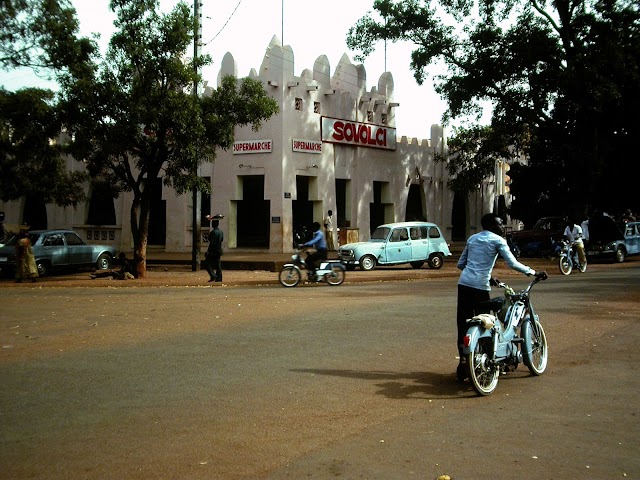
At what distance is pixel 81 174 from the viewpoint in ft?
99.3

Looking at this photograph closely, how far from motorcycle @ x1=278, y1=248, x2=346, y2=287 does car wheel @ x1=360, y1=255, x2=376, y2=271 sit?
5.83 m

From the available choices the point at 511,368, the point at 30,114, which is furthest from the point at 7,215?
the point at 511,368

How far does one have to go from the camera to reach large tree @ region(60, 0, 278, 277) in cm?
2183

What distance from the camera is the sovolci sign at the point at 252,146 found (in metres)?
33.5

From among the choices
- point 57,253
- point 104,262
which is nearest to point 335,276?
point 57,253

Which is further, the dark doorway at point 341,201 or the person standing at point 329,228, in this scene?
the dark doorway at point 341,201

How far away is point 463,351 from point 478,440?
160 cm

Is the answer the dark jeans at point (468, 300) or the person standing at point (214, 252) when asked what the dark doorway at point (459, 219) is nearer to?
the person standing at point (214, 252)

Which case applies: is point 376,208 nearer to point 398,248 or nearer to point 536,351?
point 398,248

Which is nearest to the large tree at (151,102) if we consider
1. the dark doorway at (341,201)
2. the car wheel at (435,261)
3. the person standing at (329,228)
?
the car wheel at (435,261)

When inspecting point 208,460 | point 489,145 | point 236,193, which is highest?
point 489,145

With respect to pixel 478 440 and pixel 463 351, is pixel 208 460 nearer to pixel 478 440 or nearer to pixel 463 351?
pixel 478 440

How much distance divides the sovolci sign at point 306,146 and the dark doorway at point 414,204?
8.36 meters

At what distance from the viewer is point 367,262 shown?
2727cm
